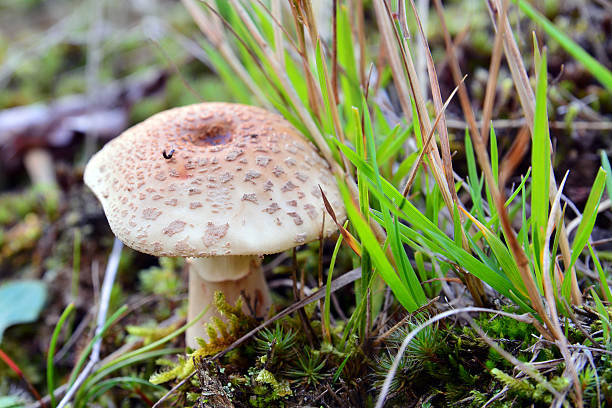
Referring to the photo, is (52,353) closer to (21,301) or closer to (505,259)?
(21,301)

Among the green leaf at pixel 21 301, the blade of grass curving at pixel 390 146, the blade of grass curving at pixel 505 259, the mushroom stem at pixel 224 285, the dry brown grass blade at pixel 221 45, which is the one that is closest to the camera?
the blade of grass curving at pixel 505 259

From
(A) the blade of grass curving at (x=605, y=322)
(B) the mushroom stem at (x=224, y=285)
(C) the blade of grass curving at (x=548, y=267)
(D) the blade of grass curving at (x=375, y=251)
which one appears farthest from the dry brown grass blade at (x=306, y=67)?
(A) the blade of grass curving at (x=605, y=322)

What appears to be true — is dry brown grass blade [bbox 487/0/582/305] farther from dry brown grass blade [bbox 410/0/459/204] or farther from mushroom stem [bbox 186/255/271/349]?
mushroom stem [bbox 186/255/271/349]

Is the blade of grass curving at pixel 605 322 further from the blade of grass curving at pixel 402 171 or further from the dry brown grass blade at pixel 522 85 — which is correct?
the blade of grass curving at pixel 402 171

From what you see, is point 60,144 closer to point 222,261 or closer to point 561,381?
point 222,261

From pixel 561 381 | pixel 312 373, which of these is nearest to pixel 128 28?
pixel 312 373

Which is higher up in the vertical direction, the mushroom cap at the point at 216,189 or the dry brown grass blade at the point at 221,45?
the dry brown grass blade at the point at 221,45

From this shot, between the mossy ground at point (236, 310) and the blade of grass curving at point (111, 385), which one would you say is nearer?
the mossy ground at point (236, 310)

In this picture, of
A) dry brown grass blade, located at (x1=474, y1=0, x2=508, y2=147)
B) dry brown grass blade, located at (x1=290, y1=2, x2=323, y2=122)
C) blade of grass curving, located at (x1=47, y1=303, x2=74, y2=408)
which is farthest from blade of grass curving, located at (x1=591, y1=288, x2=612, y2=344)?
blade of grass curving, located at (x1=47, y1=303, x2=74, y2=408)
